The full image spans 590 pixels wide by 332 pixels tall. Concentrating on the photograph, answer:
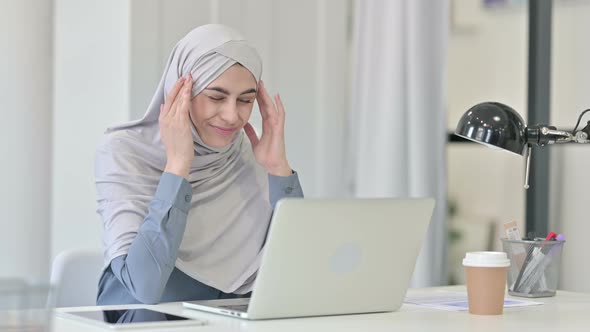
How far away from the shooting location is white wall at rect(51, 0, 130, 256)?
3.04 metres

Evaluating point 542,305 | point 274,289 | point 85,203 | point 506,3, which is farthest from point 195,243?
point 506,3

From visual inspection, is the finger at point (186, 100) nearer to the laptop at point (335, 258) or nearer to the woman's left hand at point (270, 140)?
the woman's left hand at point (270, 140)

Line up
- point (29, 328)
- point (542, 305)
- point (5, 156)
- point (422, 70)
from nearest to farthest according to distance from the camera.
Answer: point (29, 328) → point (542, 305) → point (5, 156) → point (422, 70)

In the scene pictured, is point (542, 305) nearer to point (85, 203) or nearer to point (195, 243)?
point (195, 243)

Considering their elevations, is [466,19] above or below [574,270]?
above

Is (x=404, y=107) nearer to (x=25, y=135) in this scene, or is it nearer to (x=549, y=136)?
(x=25, y=135)

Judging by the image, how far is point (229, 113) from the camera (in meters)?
2.21

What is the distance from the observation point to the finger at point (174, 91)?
7.25ft

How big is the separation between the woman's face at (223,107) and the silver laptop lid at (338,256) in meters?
0.63

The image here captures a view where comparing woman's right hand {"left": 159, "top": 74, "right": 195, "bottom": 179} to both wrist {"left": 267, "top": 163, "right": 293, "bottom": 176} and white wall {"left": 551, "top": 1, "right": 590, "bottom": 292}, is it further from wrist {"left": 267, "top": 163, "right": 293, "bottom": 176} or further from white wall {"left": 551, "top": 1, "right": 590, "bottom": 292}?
white wall {"left": 551, "top": 1, "right": 590, "bottom": 292}

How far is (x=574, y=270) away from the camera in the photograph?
372 cm

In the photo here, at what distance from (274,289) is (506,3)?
2.90 metres

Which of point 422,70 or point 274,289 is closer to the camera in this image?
point 274,289

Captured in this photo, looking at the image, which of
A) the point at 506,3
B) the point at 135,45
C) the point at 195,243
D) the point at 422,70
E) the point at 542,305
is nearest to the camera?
the point at 542,305
